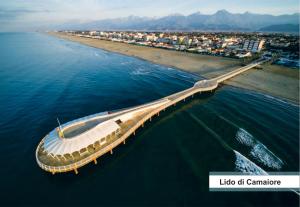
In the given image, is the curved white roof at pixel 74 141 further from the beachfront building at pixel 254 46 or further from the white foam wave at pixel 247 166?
the beachfront building at pixel 254 46

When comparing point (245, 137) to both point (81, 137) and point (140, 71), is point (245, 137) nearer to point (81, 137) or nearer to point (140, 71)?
point (81, 137)

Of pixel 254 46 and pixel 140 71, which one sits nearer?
pixel 140 71

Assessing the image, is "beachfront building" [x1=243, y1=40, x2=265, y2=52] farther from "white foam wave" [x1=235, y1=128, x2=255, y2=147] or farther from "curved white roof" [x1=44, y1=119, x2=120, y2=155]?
"curved white roof" [x1=44, y1=119, x2=120, y2=155]

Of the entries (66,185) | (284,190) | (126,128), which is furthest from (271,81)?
(66,185)

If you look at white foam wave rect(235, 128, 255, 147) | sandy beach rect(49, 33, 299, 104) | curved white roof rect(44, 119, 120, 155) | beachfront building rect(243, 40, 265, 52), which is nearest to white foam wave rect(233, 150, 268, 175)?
white foam wave rect(235, 128, 255, 147)

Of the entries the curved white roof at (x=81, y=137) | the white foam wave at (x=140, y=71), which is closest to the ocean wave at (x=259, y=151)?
the curved white roof at (x=81, y=137)

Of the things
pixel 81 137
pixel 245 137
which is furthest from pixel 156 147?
pixel 245 137

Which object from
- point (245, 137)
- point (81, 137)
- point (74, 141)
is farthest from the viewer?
point (245, 137)
